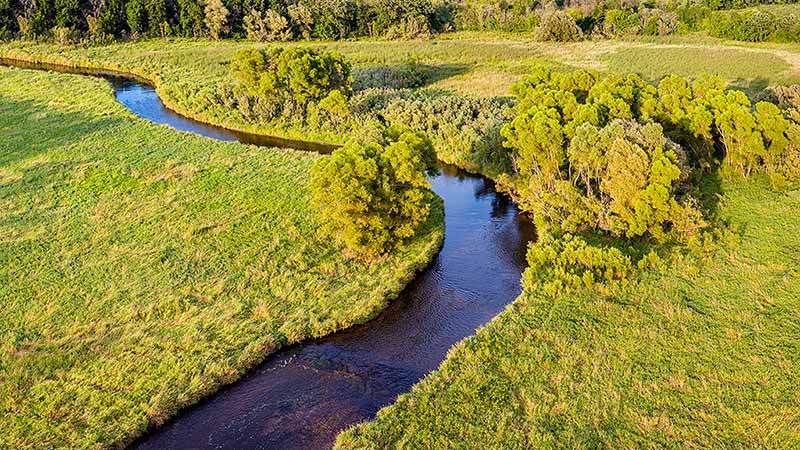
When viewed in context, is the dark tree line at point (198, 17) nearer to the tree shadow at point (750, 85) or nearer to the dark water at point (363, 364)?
the tree shadow at point (750, 85)

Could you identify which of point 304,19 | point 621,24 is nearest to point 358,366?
point 304,19

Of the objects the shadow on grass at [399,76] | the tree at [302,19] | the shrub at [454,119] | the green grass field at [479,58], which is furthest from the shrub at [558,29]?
the shrub at [454,119]

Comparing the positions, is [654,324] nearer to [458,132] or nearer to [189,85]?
A: [458,132]

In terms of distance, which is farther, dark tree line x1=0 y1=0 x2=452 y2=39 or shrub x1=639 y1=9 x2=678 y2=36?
shrub x1=639 y1=9 x2=678 y2=36

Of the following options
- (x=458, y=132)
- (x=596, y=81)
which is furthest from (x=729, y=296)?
(x=458, y=132)

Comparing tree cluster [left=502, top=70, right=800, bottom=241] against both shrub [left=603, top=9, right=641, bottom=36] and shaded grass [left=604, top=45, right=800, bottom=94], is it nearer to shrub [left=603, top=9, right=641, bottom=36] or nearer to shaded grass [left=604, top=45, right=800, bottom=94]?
shaded grass [left=604, top=45, right=800, bottom=94]

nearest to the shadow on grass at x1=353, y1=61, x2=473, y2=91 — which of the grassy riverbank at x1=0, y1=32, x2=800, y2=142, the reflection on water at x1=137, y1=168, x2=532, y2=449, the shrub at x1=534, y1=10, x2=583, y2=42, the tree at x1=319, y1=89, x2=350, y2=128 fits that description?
the grassy riverbank at x1=0, y1=32, x2=800, y2=142
